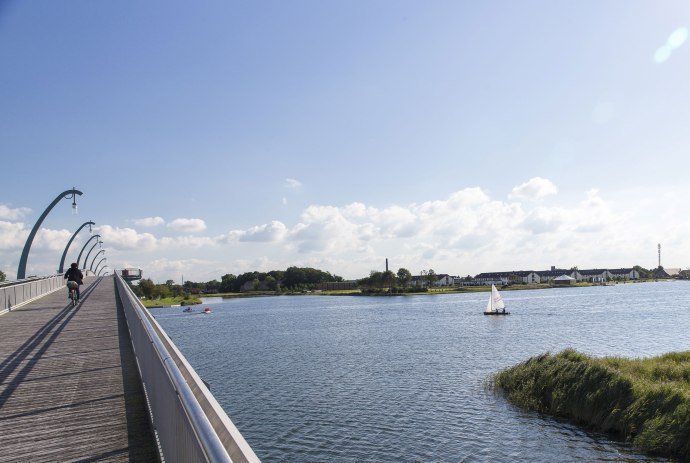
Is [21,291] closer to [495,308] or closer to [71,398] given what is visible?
[71,398]

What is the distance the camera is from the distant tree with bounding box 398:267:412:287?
18950 centimetres

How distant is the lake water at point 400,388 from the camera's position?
1878 centimetres

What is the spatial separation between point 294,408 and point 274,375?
861 centimetres

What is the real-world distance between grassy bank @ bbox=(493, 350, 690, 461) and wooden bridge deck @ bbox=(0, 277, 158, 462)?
17085mm

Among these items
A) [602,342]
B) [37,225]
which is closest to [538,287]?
[602,342]

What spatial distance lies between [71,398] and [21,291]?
A: 71.9ft

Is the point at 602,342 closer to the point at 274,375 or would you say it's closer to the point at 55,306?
the point at 274,375

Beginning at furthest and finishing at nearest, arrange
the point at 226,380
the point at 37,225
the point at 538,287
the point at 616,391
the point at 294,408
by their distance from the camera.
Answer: the point at 538,287
the point at 226,380
the point at 37,225
the point at 294,408
the point at 616,391

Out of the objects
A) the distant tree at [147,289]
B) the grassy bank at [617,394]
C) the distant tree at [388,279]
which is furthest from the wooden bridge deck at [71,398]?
the distant tree at [388,279]

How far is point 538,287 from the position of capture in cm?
19475

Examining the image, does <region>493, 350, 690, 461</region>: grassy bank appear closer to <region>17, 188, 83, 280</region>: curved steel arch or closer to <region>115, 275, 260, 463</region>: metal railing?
<region>115, 275, 260, 463</region>: metal railing

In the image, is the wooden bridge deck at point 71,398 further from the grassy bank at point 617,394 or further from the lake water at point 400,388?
the grassy bank at point 617,394

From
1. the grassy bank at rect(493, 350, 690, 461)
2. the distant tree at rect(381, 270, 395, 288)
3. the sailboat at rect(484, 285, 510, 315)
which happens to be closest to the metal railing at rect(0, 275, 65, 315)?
the grassy bank at rect(493, 350, 690, 461)

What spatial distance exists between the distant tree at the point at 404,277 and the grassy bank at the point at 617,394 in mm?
161756
